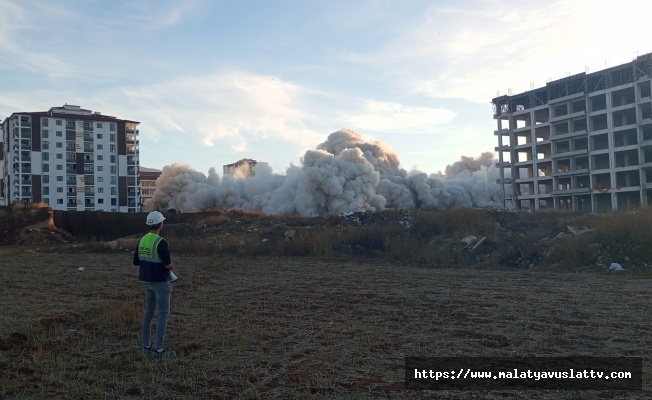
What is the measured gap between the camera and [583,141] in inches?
2195

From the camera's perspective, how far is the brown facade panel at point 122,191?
7575cm

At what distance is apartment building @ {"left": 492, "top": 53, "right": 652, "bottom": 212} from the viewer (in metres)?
49.5

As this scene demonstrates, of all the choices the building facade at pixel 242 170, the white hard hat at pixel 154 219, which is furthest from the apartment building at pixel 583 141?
the white hard hat at pixel 154 219

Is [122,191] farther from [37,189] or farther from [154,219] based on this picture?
[154,219]

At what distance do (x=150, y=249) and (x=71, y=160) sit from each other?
2930 inches

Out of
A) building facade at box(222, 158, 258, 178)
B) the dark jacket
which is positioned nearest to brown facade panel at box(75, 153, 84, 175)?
building facade at box(222, 158, 258, 178)

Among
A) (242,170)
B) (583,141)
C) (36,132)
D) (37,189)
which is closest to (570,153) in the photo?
(583,141)

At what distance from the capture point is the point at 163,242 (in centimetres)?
626

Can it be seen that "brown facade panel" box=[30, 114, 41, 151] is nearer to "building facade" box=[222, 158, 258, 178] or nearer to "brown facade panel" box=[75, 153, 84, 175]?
"brown facade panel" box=[75, 153, 84, 175]

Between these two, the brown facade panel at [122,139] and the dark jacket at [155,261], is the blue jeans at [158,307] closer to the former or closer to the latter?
the dark jacket at [155,261]

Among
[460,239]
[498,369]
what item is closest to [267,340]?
[498,369]

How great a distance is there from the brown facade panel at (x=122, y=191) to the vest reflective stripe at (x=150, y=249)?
242ft

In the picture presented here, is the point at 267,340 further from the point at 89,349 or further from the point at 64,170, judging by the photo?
the point at 64,170

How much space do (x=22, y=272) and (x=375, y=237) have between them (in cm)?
1310
